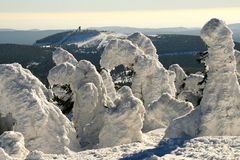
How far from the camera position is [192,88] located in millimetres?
51406

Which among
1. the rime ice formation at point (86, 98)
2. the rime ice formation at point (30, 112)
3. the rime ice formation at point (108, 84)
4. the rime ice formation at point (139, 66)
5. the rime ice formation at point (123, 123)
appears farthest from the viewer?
the rime ice formation at point (108, 84)

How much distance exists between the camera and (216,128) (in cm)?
2453

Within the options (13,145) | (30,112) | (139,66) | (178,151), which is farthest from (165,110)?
(178,151)

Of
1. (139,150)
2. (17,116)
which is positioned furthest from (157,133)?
(139,150)

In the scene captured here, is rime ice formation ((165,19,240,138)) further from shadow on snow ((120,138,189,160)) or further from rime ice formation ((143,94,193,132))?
rime ice formation ((143,94,193,132))

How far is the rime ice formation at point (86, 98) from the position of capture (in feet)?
103

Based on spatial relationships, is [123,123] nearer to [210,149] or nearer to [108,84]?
[210,149]

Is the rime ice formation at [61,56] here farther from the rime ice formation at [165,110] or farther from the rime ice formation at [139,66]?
the rime ice formation at [165,110]

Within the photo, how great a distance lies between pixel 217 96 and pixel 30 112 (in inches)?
341

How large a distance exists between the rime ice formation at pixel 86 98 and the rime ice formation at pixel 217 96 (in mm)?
7276

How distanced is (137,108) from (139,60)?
1231 cm

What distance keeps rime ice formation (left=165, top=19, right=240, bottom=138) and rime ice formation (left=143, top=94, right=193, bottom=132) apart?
7.82 metres

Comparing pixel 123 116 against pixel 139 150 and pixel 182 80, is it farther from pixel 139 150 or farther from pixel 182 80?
pixel 182 80

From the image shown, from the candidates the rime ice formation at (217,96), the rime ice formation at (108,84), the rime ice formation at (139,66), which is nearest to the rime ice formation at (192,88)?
the rime ice formation at (139,66)
